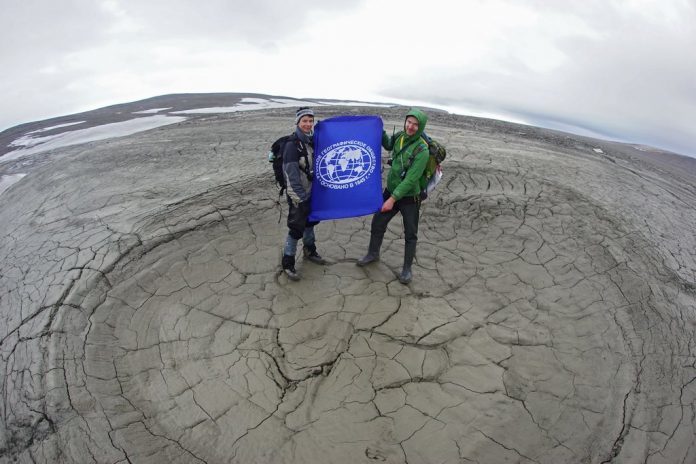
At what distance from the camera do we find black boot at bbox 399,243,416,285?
3.00m

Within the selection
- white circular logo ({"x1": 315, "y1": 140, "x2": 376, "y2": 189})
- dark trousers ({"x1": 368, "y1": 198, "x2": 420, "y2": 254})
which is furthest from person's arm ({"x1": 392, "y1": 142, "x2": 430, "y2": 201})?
white circular logo ({"x1": 315, "y1": 140, "x2": 376, "y2": 189})

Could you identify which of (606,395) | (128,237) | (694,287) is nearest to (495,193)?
(694,287)

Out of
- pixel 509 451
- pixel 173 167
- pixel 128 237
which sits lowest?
pixel 509 451

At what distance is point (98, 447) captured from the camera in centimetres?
203

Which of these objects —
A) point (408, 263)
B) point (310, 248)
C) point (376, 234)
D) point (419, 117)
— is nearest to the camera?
point (419, 117)

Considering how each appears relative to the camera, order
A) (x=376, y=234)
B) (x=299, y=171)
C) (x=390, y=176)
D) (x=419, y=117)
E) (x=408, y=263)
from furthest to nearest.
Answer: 1. (x=376, y=234)
2. (x=408, y=263)
3. (x=390, y=176)
4. (x=299, y=171)
5. (x=419, y=117)

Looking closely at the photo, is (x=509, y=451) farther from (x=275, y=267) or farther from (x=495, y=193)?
(x=495, y=193)

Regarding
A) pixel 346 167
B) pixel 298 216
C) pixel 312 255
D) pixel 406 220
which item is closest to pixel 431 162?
pixel 406 220

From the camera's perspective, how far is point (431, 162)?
275 cm

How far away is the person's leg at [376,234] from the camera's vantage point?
3.09 meters

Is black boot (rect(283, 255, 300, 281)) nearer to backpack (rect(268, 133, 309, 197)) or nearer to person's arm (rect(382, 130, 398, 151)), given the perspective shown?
backpack (rect(268, 133, 309, 197))

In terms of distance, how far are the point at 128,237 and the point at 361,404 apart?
2575 mm

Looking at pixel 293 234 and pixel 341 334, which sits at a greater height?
pixel 293 234

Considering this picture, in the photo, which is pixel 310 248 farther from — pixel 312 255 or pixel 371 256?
pixel 371 256
